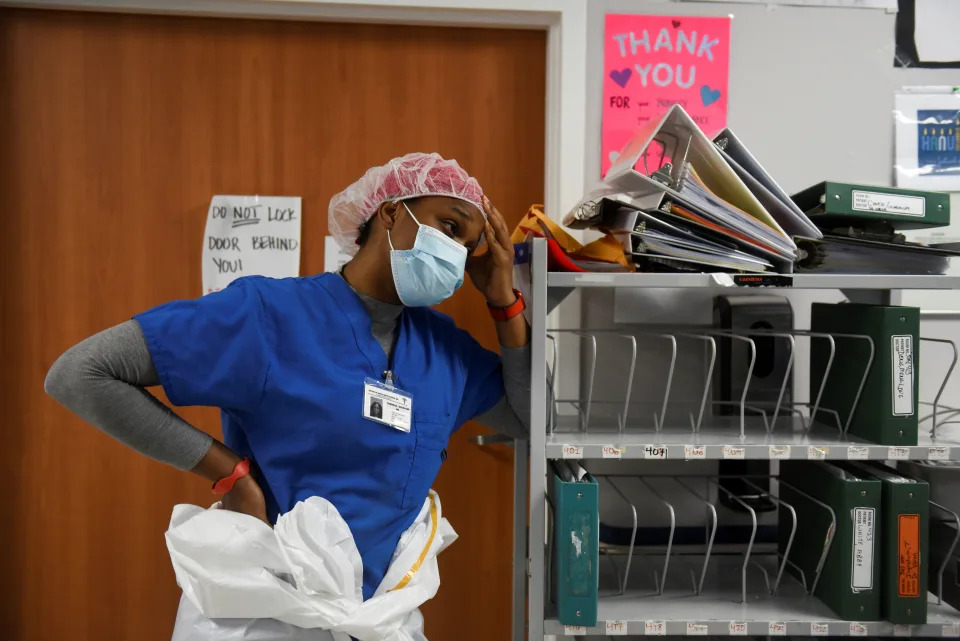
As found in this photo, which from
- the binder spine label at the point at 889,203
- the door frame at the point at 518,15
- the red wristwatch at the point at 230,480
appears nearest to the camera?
the red wristwatch at the point at 230,480

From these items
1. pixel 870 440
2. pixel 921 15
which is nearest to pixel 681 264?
pixel 870 440

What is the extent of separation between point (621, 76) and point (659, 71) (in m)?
0.11

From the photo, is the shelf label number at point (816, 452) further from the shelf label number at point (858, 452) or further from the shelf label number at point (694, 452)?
the shelf label number at point (694, 452)

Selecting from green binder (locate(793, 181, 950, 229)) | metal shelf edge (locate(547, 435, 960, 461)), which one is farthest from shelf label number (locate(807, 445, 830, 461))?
green binder (locate(793, 181, 950, 229))

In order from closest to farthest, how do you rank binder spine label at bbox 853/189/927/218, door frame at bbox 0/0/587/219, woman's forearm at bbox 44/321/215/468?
1. woman's forearm at bbox 44/321/215/468
2. binder spine label at bbox 853/189/927/218
3. door frame at bbox 0/0/587/219

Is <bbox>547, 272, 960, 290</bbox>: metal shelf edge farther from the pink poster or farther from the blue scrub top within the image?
the pink poster

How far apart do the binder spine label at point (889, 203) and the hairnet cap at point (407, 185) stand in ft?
2.85

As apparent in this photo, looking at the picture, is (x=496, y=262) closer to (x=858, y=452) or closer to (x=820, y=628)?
(x=858, y=452)

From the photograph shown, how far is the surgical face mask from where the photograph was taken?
55.8 inches

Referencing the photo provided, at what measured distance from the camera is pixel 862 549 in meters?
1.54

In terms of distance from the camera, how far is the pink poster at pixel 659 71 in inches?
77.7

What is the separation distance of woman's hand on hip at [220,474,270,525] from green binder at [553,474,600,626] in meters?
0.61

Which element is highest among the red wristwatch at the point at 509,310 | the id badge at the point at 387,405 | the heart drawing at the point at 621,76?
the heart drawing at the point at 621,76

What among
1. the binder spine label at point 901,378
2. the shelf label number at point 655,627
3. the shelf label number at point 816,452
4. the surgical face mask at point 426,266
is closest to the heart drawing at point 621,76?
the surgical face mask at point 426,266
